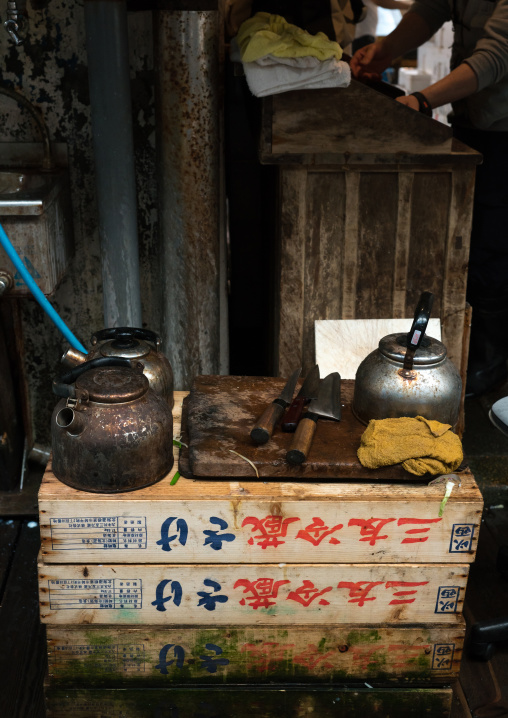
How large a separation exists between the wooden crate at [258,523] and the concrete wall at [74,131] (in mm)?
1803

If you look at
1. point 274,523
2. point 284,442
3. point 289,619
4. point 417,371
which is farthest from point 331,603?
point 417,371

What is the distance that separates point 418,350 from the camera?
7.47ft

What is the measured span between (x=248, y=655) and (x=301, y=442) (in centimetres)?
65

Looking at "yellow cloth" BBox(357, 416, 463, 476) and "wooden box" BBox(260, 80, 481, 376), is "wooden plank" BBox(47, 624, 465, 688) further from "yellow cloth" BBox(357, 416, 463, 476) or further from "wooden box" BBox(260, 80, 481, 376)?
"wooden box" BBox(260, 80, 481, 376)

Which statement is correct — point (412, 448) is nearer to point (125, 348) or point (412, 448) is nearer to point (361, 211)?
point (125, 348)

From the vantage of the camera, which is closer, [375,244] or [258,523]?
[258,523]

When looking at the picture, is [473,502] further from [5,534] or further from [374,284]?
[5,534]

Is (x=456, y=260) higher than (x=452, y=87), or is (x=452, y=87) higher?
(x=452, y=87)

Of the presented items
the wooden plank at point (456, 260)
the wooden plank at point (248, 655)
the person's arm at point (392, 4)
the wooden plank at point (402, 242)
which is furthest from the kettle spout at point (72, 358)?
the person's arm at point (392, 4)

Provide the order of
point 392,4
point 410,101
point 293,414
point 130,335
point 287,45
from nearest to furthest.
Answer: point 293,414 → point 130,335 → point 287,45 → point 410,101 → point 392,4

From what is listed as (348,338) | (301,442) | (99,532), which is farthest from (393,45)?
(99,532)

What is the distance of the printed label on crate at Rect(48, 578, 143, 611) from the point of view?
215cm

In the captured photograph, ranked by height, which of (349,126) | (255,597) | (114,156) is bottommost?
(255,597)

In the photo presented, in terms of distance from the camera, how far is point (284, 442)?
88.4 inches
